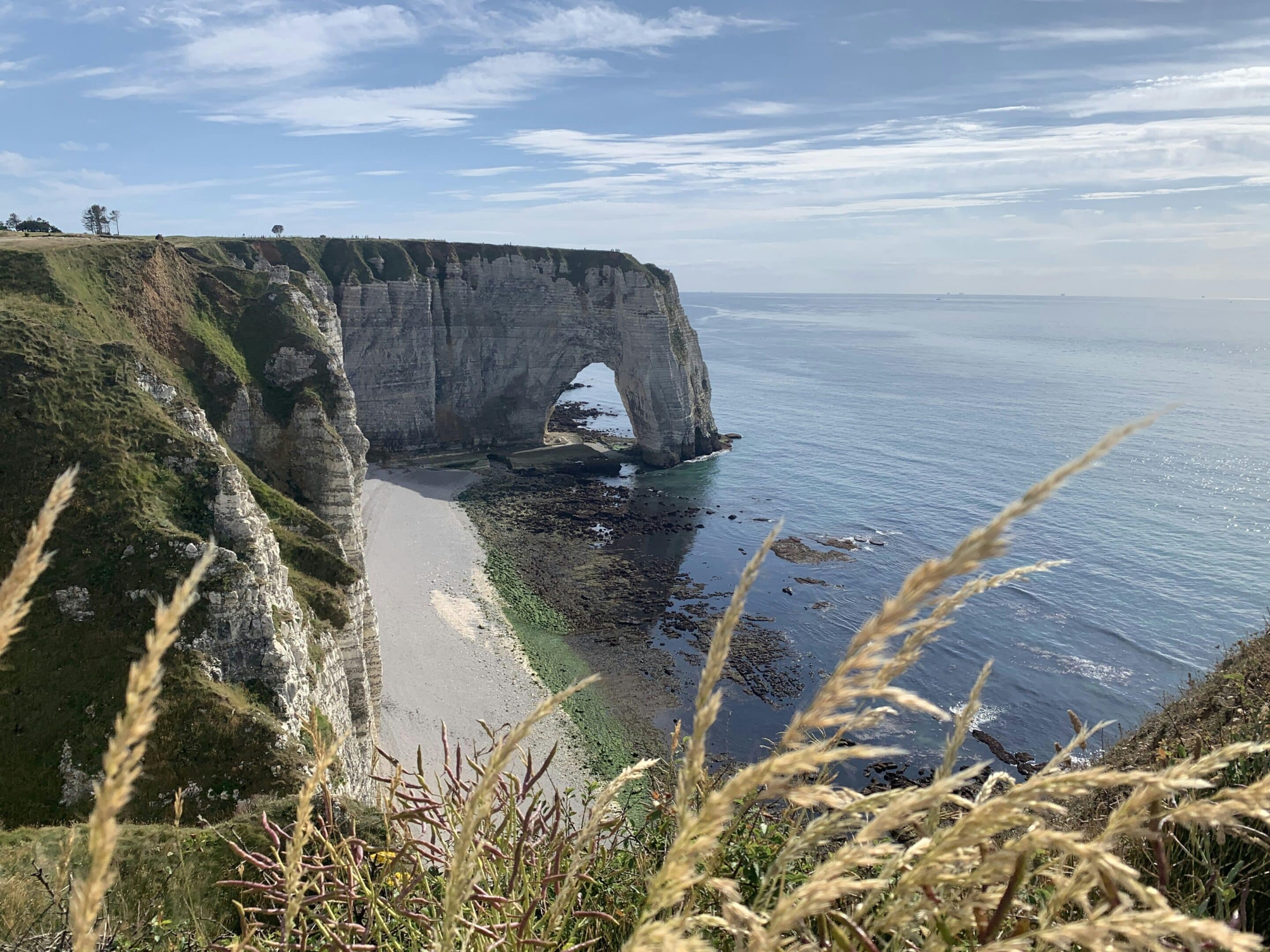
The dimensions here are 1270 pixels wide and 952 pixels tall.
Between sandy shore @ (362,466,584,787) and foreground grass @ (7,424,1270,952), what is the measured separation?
27.0 m

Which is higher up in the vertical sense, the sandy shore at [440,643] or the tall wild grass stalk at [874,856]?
the tall wild grass stalk at [874,856]

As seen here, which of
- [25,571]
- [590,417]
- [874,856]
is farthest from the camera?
[590,417]

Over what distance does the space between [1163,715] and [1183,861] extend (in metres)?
8.04

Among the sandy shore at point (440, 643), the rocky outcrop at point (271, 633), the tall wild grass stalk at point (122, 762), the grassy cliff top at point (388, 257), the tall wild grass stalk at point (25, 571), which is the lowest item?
the sandy shore at point (440, 643)

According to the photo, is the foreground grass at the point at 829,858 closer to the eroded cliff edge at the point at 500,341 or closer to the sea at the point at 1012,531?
the sea at the point at 1012,531

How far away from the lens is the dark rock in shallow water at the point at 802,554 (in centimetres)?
5338

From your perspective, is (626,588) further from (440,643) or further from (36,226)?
(36,226)

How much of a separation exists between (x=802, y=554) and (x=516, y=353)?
41617 mm

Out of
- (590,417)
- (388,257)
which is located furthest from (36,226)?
(590,417)

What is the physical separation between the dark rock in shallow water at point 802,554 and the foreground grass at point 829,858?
164 ft

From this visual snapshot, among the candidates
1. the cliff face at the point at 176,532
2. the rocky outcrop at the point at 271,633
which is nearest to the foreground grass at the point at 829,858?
the cliff face at the point at 176,532

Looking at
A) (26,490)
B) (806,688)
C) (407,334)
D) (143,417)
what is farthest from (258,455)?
(407,334)

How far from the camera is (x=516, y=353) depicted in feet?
266

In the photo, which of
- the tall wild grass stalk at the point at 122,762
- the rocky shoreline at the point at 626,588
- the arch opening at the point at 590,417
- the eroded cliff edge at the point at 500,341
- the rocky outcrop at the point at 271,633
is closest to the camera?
the tall wild grass stalk at the point at 122,762
